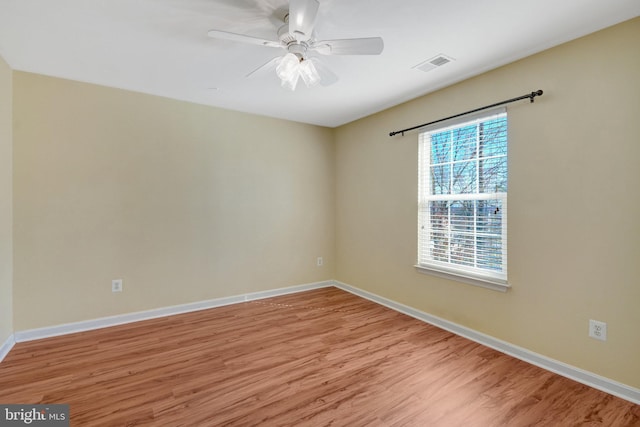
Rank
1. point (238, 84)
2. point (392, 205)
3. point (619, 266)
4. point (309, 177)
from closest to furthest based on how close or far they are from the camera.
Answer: point (619, 266) < point (238, 84) < point (392, 205) < point (309, 177)

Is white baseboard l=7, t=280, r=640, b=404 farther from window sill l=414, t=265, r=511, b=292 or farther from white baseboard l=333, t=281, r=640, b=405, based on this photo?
window sill l=414, t=265, r=511, b=292

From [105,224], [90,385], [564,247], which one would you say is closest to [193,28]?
[105,224]

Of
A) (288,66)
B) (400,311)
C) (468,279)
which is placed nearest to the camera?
(288,66)

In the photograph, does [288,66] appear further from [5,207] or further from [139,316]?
[139,316]

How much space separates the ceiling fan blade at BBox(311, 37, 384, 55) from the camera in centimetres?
174

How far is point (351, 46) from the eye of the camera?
5.90 ft

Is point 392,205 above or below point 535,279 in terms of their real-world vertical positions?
above

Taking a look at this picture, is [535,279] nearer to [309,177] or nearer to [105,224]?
[309,177]

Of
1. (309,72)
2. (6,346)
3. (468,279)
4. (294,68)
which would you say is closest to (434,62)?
(309,72)

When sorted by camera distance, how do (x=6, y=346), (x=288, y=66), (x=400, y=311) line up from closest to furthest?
(x=288, y=66), (x=6, y=346), (x=400, y=311)

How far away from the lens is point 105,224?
297 cm

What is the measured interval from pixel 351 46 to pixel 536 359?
8.81ft

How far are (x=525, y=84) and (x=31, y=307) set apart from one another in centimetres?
473

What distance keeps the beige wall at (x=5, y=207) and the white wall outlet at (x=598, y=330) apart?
4483 mm
